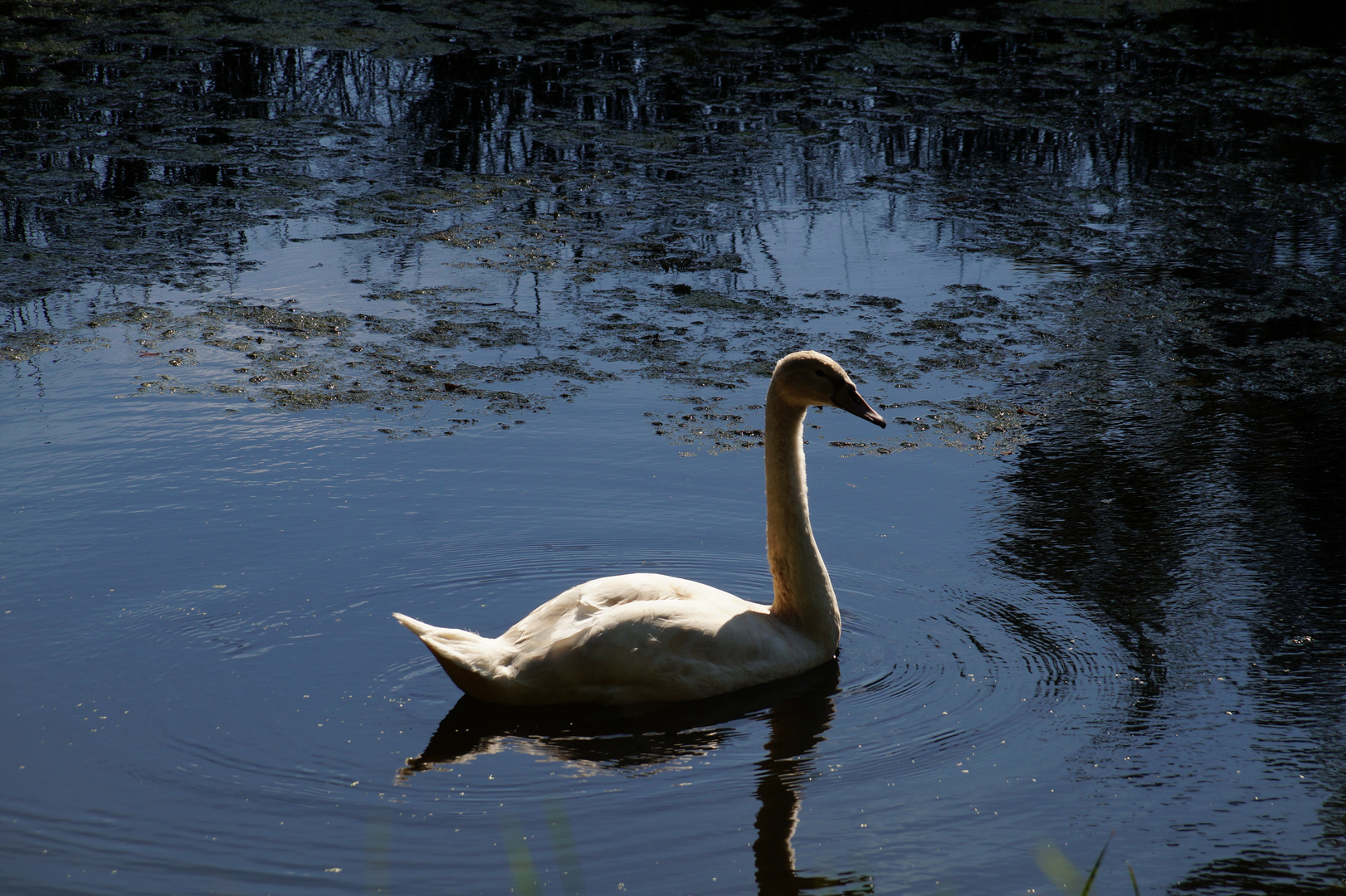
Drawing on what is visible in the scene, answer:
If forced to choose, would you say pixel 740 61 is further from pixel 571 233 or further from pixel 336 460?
pixel 336 460

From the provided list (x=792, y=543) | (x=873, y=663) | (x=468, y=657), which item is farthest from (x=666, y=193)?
(x=468, y=657)

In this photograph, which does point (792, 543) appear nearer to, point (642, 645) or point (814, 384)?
point (814, 384)

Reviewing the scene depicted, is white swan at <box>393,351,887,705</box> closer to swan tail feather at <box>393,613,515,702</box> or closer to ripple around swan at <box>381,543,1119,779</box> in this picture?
swan tail feather at <box>393,613,515,702</box>

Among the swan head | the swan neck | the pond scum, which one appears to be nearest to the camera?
the swan neck

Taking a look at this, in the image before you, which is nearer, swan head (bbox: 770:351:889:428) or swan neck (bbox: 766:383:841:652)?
swan neck (bbox: 766:383:841:652)

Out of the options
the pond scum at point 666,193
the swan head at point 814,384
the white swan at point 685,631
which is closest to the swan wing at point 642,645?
the white swan at point 685,631

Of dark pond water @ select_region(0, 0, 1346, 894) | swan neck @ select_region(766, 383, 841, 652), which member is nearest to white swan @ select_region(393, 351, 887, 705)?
swan neck @ select_region(766, 383, 841, 652)

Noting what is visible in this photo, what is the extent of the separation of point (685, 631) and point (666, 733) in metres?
0.35

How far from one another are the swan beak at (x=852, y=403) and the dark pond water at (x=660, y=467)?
0.70 meters

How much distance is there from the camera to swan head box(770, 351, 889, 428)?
186 inches

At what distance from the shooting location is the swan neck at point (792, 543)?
15.1 ft

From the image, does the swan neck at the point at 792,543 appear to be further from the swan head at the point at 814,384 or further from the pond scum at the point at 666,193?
the pond scum at the point at 666,193

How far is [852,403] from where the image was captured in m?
4.79

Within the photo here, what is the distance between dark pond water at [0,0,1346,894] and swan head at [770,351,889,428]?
756 mm
